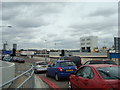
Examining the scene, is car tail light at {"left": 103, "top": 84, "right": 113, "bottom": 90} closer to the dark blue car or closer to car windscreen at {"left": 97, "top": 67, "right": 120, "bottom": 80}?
car windscreen at {"left": 97, "top": 67, "right": 120, "bottom": 80}

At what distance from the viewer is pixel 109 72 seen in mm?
5145

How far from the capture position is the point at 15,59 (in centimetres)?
4916

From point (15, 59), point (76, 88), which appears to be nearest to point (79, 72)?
point (76, 88)

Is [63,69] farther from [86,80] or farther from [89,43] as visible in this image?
[89,43]

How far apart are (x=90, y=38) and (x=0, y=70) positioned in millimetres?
102576

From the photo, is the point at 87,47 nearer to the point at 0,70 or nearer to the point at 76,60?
the point at 76,60

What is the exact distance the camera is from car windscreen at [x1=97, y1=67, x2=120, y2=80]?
489 centimetres

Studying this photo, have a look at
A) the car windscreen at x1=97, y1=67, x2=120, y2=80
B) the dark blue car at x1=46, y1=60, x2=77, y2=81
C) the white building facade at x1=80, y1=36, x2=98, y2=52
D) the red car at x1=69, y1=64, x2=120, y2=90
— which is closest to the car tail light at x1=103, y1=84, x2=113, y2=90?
the red car at x1=69, y1=64, x2=120, y2=90

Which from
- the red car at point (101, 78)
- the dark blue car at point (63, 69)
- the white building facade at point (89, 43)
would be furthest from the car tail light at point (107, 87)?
the white building facade at point (89, 43)

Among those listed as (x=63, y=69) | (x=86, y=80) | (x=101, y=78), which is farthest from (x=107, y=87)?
(x=63, y=69)

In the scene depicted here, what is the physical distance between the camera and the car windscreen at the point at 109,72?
4891 mm

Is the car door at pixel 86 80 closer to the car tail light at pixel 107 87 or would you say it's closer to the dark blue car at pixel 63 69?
the car tail light at pixel 107 87

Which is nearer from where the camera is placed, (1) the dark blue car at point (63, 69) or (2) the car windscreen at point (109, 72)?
(2) the car windscreen at point (109, 72)

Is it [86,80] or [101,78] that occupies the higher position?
[101,78]
